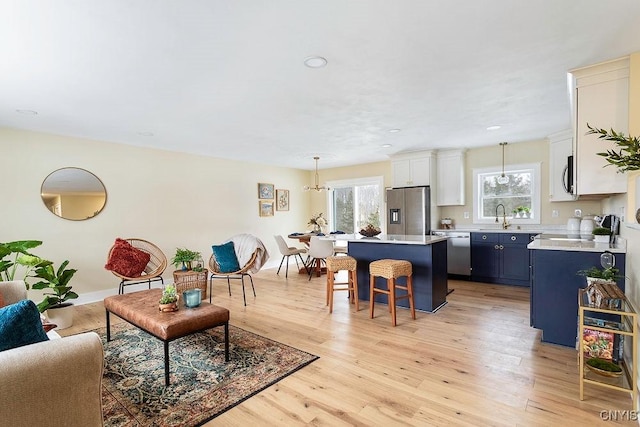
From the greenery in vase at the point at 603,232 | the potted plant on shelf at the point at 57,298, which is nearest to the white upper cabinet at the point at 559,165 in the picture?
the greenery in vase at the point at 603,232

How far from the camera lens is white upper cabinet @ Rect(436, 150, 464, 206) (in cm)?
584

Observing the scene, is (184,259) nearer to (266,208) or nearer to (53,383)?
(266,208)

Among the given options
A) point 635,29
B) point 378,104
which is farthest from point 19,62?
point 635,29

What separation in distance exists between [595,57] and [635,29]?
35 centimetres

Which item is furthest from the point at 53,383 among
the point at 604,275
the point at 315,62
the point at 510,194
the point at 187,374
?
the point at 510,194

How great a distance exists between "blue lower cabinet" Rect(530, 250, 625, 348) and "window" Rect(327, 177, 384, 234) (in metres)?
4.31

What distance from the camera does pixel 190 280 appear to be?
4.62 m

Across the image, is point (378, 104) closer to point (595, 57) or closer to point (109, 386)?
point (595, 57)

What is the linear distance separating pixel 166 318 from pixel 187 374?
1.55ft

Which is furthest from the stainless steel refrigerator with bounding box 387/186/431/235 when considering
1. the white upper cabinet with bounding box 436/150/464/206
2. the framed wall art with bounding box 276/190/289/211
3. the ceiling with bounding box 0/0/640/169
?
the framed wall art with bounding box 276/190/289/211

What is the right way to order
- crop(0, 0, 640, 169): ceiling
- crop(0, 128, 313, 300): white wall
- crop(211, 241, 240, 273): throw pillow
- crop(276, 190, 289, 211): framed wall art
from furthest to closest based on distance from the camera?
crop(276, 190, 289, 211): framed wall art
crop(211, 241, 240, 273): throw pillow
crop(0, 128, 313, 300): white wall
crop(0, 0, 640, 169): ceiling

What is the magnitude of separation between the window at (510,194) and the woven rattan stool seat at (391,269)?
3.09 metres

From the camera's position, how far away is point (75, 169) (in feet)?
14.7

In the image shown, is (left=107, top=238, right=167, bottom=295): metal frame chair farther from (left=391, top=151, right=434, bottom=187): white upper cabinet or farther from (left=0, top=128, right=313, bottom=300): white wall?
(left=391, top=151, right=434, bottom=187): white upper cabinet
